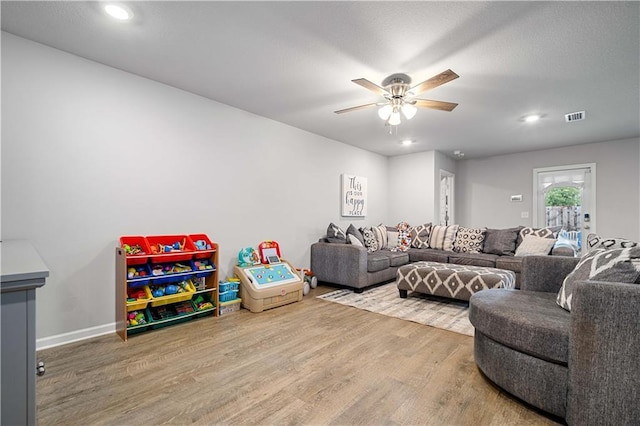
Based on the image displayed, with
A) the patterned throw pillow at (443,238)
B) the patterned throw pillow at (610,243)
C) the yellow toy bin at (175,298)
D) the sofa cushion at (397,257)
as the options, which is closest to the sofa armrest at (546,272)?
the patterned throw pillow at (610,243)

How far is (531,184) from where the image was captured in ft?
18.8

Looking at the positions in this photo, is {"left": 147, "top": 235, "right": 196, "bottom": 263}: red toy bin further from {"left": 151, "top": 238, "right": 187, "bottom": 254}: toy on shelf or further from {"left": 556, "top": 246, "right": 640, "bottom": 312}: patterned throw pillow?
{"left": 556, "top": 246, "right": 640, "bottom": 312}: patterned throw pillow

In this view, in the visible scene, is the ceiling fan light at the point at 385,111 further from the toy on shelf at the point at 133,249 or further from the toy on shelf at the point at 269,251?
the toy on shelf at the point at 133,249

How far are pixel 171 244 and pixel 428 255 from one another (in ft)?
12.7

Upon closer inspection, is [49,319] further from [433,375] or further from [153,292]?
[433,375]

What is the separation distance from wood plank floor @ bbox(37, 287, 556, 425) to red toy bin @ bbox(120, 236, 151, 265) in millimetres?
662

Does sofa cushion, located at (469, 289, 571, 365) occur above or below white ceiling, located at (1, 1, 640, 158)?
below

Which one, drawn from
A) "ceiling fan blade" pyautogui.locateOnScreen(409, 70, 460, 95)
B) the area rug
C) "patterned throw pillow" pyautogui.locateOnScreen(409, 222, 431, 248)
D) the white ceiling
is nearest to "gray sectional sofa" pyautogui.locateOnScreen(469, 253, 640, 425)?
the area rug

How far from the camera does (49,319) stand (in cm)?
232

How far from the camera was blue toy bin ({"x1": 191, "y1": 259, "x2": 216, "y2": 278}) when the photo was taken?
291 cm

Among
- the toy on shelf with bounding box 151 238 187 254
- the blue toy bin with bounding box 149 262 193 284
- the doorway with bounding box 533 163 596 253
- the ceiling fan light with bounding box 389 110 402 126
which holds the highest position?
the ceiling fan light with bounding box 389 110 402 126

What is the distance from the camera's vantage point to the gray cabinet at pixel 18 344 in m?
0.84

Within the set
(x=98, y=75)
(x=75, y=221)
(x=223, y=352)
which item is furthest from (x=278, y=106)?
(x=223, y=352)

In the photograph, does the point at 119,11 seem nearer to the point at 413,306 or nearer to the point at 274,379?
the point at 274,379
